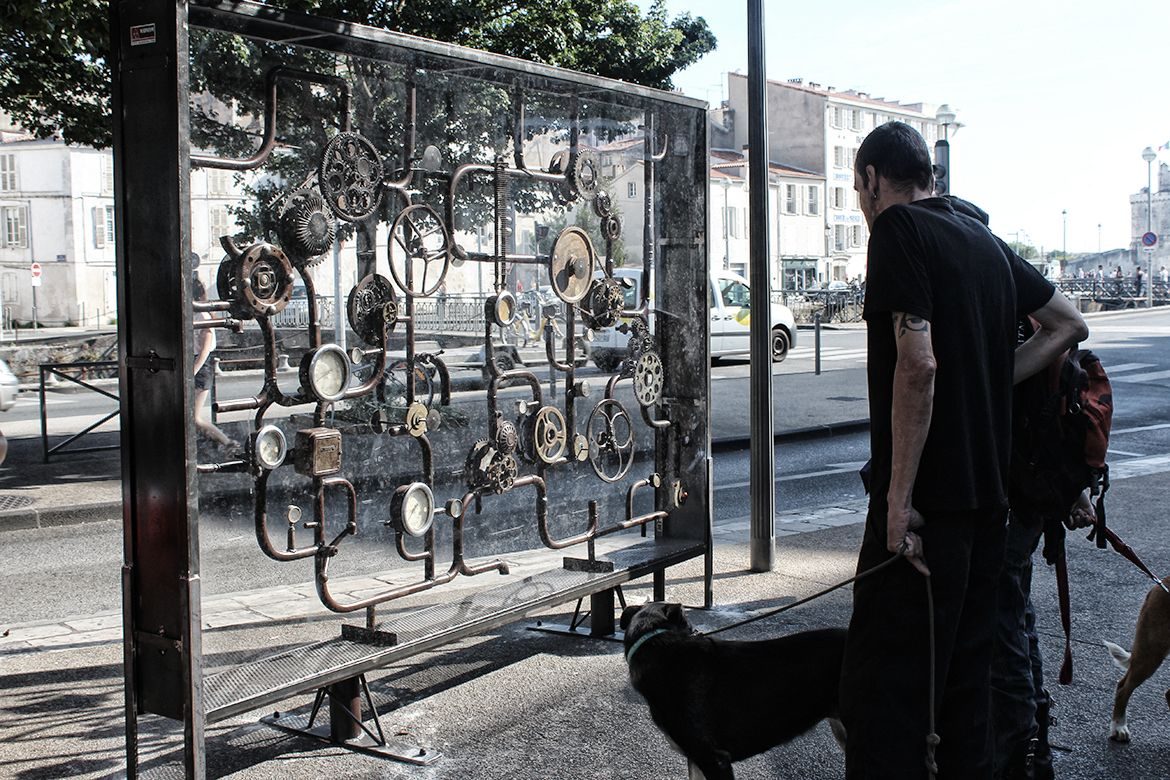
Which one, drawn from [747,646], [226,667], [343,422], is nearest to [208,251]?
[343,422]

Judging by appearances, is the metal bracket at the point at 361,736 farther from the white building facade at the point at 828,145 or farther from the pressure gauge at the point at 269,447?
the white building facade at the point at 828,145

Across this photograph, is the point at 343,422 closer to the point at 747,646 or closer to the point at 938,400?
the point at 747,646

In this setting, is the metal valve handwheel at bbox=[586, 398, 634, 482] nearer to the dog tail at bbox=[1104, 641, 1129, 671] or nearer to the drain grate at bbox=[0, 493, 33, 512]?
the dog tail at bbox=[1104, 641, 1129, 671]

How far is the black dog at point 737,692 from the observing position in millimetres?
3650

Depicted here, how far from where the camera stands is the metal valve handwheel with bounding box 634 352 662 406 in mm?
6105

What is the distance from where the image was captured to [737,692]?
3.67 m

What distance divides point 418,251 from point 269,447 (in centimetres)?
112

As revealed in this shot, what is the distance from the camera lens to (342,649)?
4406 millimetres

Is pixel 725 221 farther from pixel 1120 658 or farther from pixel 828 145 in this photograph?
pixel 1120 658

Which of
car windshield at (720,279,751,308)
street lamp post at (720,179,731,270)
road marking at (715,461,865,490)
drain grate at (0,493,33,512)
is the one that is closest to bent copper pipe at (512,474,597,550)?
road marking at (715,461,865,490)

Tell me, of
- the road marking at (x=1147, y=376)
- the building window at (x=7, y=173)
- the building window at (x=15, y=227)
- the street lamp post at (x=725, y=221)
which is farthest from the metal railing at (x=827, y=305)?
the building window at (x=7, y=173)

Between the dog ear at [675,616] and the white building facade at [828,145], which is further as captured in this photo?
the white building facade at [828,145]

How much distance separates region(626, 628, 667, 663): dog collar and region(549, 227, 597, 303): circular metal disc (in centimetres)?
220

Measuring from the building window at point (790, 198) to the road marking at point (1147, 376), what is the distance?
53411mm
